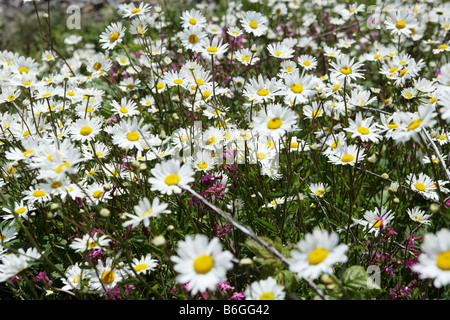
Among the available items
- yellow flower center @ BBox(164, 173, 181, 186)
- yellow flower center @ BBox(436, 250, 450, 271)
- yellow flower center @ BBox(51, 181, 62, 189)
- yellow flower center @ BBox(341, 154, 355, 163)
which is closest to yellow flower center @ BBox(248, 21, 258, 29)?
yellow flower center @ BBox(341, 154, 355, 163)

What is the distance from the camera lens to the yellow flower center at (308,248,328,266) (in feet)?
3.87

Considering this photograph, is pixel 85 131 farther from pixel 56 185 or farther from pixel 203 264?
pixel 203 264

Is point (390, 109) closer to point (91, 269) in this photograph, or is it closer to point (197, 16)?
point (197, 16)

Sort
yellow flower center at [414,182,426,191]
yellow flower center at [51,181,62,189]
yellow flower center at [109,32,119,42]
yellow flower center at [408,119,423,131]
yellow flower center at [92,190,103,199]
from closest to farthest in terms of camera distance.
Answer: yellow flower center at [408,119,423,131]
yellow flower center at [51,181,62,189]
yellow flower center at [92,190,103,199]
yellow flower center at [414,182,426,191]
yellow flower center at [109,32,119,42]

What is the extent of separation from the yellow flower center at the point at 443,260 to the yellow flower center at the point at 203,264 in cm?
71

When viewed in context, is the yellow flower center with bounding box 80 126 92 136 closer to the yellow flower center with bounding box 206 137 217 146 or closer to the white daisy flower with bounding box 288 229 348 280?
the yellow flower center with bounding box 206 137 217 146

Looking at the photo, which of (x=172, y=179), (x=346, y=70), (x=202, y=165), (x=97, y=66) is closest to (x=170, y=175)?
(x=172, y=179)

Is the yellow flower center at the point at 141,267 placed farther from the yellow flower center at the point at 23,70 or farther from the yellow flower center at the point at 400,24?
the yellow flower center at the point at 400,24

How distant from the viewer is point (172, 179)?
1.53m

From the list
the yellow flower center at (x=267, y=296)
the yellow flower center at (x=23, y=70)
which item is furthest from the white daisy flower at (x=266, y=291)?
the yellow flower center at (x=23, y=70)

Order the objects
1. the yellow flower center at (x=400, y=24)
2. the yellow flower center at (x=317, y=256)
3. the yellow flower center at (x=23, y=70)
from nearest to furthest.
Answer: the yellow flower center at (x=317, y=256) → the yellow flower center at (x=23, y=70) → the yellow flower center at (x=400, y=24)

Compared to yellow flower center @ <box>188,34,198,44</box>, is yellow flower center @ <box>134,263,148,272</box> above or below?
below

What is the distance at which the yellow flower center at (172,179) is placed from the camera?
1.51m

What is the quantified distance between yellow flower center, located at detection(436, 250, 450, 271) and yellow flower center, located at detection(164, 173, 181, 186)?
0.97 meters
